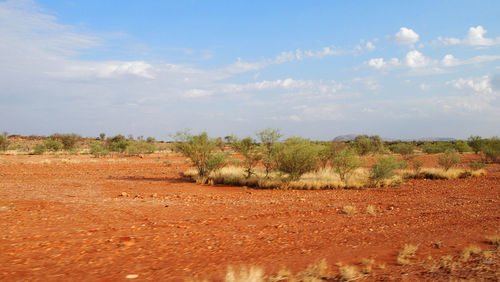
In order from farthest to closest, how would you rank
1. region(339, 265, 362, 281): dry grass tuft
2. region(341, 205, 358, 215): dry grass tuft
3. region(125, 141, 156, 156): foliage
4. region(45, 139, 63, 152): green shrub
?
region(45, 139, 63, 152): green shrub, region(125, 141, 156, 156): foliage, region(341, 205, 358, 215): dry grass tuft, region(339, 265, 362, 281): dry grass tuft

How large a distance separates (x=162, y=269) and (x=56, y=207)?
21.9ft

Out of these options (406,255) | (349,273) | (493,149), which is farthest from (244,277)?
(493,149)

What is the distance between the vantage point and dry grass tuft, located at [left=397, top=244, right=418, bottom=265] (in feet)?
19.0

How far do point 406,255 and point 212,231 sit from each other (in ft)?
13.8

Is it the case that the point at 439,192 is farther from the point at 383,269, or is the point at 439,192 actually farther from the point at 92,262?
the point at 92,262

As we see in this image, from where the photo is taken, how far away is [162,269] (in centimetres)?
559

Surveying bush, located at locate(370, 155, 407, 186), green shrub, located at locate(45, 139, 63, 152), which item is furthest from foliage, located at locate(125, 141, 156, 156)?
bush, located at locate(370, 155, 407, 186)

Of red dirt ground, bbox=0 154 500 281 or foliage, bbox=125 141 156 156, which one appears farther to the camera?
foliage, bbox=125 141 156 156

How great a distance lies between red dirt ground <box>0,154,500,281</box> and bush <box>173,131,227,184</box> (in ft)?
17.2

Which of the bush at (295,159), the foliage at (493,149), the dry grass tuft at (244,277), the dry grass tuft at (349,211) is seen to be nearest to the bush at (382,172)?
the bush at (295,159)

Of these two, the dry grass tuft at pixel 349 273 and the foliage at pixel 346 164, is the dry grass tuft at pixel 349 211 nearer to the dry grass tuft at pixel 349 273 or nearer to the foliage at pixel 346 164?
the dry grass tuft at pixel 349 273

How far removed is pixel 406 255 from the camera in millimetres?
6152

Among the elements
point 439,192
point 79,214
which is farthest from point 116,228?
point 439,192

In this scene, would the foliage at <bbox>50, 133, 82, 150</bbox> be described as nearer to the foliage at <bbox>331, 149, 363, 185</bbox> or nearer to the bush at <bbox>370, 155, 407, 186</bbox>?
the foliage at <bbox>331, 149, 363, 185</bbox>
